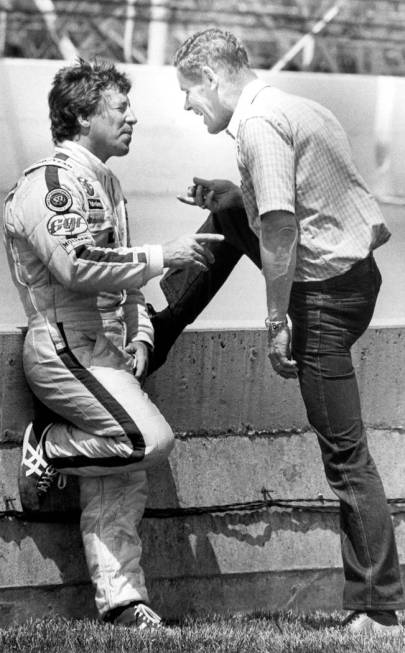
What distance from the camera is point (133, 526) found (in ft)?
16.7

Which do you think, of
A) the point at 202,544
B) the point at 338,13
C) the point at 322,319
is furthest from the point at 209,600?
the point at 338,13

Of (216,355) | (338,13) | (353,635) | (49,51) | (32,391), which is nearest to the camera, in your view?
(353,635)

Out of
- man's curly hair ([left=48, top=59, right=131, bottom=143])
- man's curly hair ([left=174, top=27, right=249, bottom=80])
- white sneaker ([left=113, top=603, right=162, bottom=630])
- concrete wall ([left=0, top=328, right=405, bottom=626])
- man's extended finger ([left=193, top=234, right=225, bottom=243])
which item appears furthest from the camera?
concrete wall ([left=0, top=328, right=405, bottom=626])

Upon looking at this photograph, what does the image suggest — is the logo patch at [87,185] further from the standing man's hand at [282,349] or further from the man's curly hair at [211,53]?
the standing man's hand at [282,349]

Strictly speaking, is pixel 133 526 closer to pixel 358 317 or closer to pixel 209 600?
pixel 209 600

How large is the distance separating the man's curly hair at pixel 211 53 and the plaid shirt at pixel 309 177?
0.38ft

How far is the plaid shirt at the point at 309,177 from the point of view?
181 inches

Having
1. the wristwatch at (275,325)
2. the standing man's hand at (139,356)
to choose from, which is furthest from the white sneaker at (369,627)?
the standing man's hand at (139,356)

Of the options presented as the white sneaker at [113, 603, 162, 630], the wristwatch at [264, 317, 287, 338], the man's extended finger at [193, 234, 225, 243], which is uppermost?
the man's extended finger at [193, 234, 225, 243]

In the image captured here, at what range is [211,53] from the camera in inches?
190

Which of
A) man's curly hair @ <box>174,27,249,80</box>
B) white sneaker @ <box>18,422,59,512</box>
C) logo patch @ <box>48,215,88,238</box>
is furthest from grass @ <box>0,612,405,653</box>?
man's curly hair @ <box>174,27,249,80</box>

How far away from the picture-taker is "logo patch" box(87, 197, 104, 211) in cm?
502

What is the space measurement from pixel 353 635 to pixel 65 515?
→ 121 centimetres

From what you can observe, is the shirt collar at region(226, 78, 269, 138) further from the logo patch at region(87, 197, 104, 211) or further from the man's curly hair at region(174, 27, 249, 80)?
the logo patch at region(87, 197, 104, 211)
